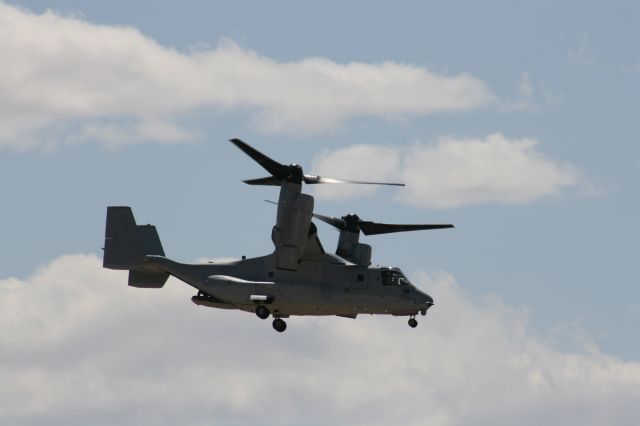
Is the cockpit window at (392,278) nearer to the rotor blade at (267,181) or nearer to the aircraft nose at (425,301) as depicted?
the aircraft nose at (425,301)

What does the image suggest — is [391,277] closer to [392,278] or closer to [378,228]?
[392,278]

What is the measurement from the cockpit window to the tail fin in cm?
1205

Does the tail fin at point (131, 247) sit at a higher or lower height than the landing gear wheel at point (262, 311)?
higher

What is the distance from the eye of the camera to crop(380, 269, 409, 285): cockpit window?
236 ft

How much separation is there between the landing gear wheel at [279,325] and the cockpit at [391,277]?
576 cm

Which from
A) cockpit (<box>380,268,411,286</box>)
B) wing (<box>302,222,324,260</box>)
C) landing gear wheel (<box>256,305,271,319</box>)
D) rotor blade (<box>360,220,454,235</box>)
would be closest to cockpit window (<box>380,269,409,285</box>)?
cockpit (<box>380,268,411,286</box>)

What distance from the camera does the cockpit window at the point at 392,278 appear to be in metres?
72.1

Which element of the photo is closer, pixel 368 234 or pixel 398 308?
pixel 398 308

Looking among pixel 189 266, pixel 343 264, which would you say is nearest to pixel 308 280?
pixel 343 264

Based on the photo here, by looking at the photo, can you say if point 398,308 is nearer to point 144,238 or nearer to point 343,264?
point 343,264

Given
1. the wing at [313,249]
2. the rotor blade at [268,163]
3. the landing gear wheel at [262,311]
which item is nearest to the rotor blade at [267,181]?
the rotor blade at [268,163]

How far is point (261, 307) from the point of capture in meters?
71.8

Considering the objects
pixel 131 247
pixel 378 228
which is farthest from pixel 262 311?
pixel 378 228

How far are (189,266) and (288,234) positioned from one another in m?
7.77
